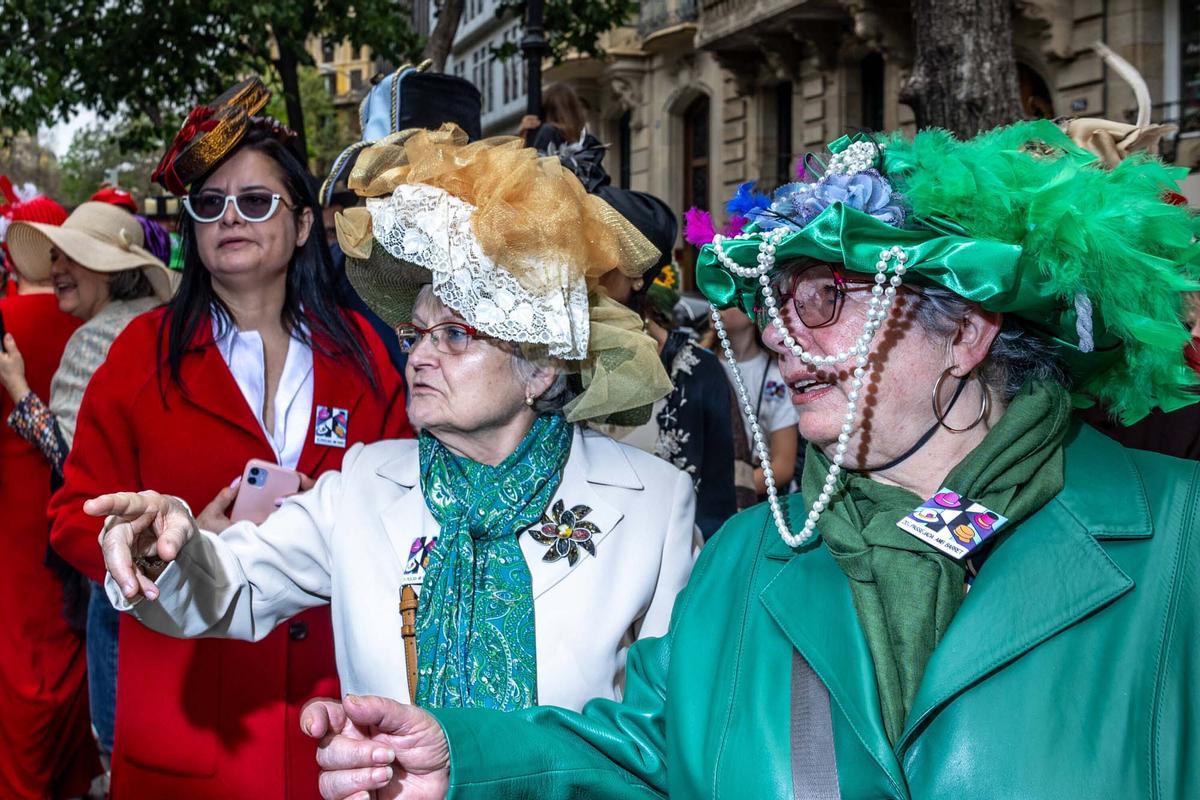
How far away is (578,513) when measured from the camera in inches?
110

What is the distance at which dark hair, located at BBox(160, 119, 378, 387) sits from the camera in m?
3.40

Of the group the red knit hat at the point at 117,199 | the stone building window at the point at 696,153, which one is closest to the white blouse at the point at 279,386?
the red knit hat at the point at 117,199

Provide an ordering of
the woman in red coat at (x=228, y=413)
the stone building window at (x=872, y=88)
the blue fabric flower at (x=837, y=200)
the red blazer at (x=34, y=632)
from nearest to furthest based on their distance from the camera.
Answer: the blue fabric flower at (x=837, y=200), the woman in red coat at (x=228, y=413), the red blazer at (x=34, y=632), the stone building window at (x=872, y=88)

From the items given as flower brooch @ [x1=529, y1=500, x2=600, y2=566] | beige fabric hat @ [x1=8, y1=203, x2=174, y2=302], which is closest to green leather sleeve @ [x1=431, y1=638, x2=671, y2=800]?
flower brooch @ [x1=529, y1=500, x2=600, y2=566]

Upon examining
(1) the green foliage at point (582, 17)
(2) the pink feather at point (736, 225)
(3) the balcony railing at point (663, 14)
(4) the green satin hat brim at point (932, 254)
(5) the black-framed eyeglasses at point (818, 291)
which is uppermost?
(3) the balcony railing at point (663, 14)

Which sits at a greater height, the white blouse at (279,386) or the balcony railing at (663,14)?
the balcony railing at (663,14)

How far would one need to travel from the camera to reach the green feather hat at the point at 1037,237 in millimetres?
1993

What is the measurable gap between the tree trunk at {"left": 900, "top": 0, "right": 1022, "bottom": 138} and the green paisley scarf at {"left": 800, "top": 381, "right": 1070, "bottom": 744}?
4.18m

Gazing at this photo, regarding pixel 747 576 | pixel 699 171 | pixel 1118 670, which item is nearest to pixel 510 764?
pixel 747 576

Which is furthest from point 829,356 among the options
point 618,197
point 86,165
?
point 86,165

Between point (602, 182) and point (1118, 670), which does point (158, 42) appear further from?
point (1118, 670)

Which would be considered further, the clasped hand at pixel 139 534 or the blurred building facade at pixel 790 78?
the blurred building facade at pixel 790 78

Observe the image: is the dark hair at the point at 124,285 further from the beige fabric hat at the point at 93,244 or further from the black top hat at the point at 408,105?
the black top hat at the point at 408,105

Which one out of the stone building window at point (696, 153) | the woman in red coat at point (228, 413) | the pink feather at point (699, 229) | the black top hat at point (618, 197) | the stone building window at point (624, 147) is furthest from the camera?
the stone building window at point (624, 147)
